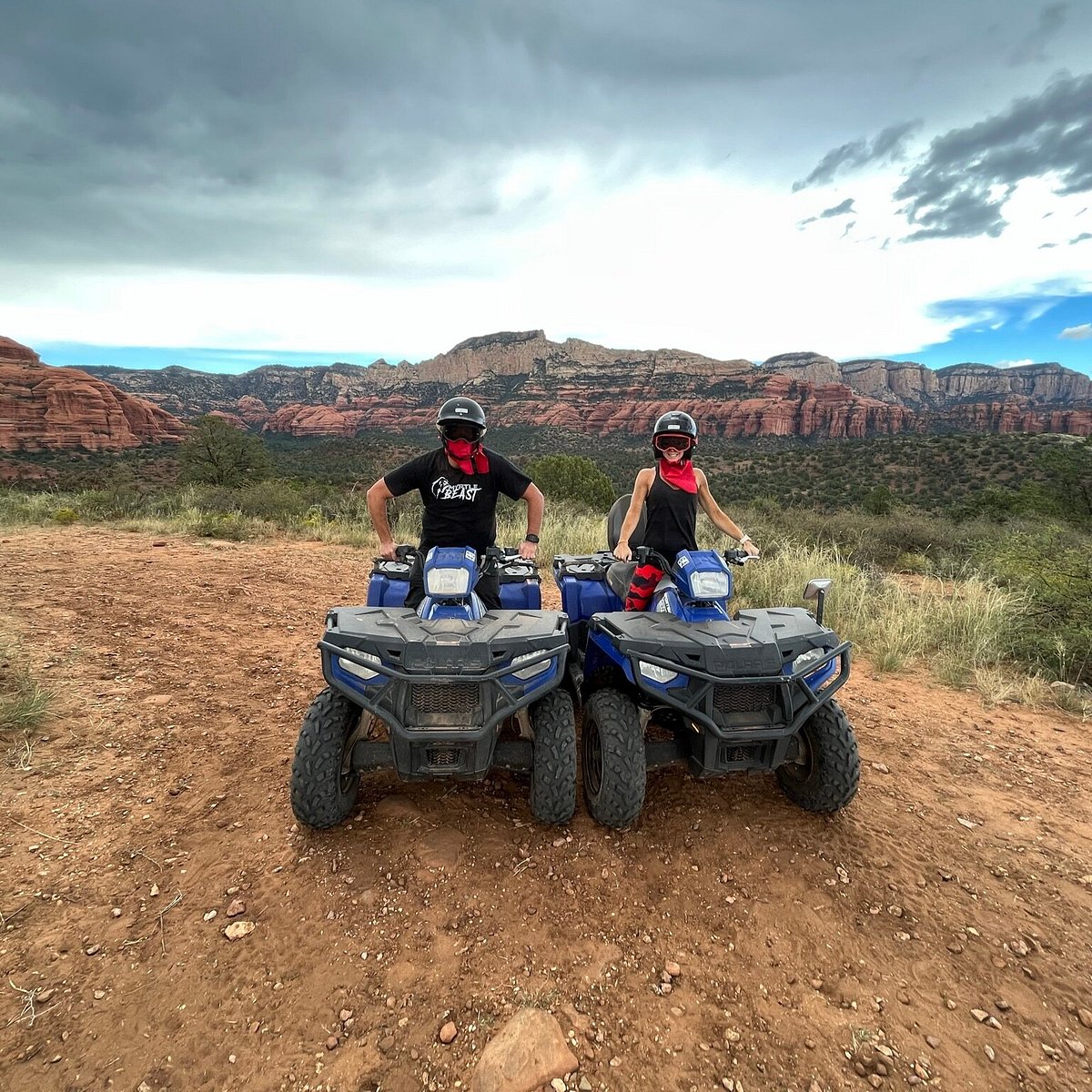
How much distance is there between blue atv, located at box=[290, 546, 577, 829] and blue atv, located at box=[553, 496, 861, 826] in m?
0.25

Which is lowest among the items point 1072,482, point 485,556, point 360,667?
point 1072,482

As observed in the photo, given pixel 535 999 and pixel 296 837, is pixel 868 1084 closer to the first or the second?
pixel 535 999

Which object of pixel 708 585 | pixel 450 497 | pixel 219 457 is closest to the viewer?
pixel 708 585

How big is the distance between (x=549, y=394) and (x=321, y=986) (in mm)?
103583

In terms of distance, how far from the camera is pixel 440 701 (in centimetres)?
242

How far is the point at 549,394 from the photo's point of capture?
333 ft

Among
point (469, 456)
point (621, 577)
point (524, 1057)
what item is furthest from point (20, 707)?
point (621, 577)

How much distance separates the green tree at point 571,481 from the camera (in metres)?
18.7

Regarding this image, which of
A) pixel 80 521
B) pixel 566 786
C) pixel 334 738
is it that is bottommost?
pixel 80 521

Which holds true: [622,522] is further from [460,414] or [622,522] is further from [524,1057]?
[524,1057]

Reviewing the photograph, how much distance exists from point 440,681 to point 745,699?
135 centimetres

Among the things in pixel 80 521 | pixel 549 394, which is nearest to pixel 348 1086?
pixel 80 521

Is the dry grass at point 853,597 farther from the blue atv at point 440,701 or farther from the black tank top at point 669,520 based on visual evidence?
the black tank top at point 669,520

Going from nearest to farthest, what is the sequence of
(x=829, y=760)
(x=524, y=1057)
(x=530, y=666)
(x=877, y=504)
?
(x=524, y=1057) < (x=530, y=666) < (x=829, y=760) < (x=877, y=504)
